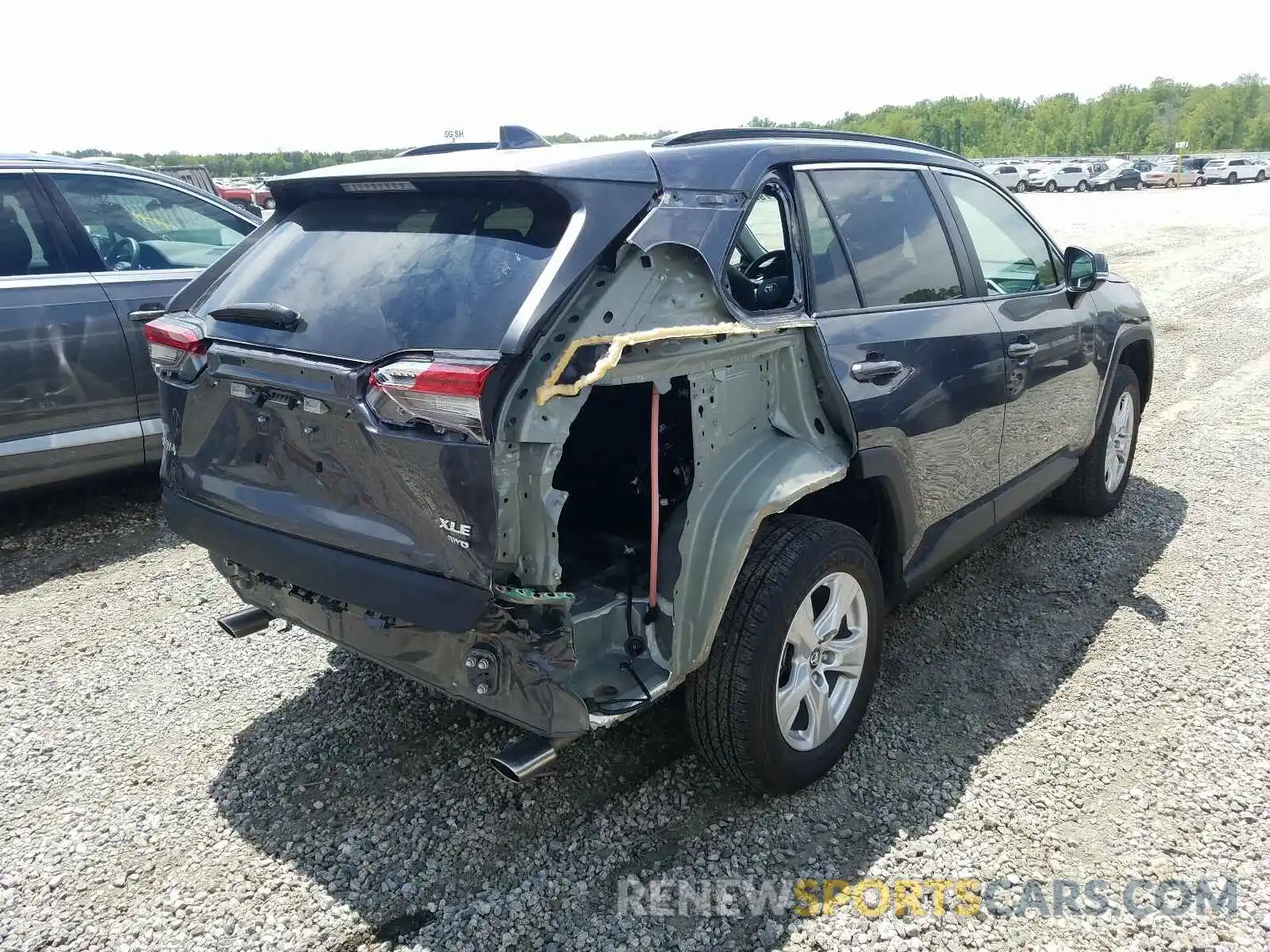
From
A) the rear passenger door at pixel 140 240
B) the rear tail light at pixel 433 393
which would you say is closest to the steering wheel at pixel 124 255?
the rear passenger door at pixel 140 240

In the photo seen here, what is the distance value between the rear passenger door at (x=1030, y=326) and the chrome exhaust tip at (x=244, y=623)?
114 inches

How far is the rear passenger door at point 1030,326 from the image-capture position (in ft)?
12.3

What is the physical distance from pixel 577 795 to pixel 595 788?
0.06 m

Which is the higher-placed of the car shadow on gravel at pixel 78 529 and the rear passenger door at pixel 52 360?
the rear passenger door at pixel 52 360

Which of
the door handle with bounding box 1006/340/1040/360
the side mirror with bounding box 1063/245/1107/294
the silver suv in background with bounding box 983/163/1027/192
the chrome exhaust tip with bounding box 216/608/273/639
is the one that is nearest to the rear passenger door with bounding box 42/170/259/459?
the chrome exhaust tip with bounding box 216/608/273/639

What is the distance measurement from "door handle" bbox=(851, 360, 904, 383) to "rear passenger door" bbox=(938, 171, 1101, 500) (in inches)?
33.8

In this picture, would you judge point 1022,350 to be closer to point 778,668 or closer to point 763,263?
point 763,263

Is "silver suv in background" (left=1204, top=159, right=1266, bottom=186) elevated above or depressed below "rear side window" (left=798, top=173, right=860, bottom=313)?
below

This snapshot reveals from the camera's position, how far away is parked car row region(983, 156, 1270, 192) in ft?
152

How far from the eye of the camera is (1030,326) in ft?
12.7

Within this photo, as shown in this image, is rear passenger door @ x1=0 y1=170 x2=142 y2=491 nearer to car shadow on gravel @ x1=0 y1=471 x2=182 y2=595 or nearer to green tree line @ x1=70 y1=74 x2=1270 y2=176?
car shadow on gravel @ x1=0 y1=471 x2=182 y2=595

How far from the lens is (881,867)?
2586mm

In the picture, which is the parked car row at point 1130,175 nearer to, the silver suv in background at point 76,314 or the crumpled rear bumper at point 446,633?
the silver suv in background at point 76,314

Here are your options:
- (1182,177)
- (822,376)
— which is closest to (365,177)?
(822,376)
